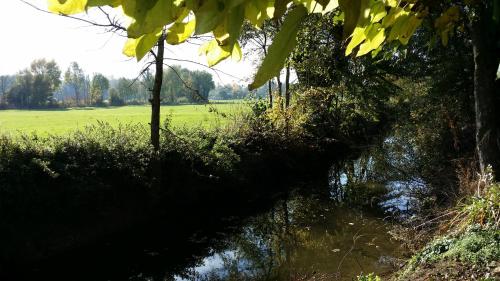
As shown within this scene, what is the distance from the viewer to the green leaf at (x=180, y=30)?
70 cm

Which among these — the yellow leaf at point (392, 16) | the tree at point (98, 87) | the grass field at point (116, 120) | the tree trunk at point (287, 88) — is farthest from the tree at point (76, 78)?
the yellow leaf at point (392, 16)

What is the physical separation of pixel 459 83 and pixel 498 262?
8175 mm

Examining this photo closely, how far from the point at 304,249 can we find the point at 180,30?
928cm

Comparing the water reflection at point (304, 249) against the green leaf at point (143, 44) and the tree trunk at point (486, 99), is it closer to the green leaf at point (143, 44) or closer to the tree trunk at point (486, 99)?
the tree trunk at point (486, 99)

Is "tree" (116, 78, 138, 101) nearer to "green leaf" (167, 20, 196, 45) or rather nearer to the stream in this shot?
the stream

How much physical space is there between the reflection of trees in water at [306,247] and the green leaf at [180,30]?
6979mm

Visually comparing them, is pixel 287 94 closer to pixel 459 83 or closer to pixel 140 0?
pixel 459 83

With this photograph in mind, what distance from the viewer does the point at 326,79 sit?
17.9 m

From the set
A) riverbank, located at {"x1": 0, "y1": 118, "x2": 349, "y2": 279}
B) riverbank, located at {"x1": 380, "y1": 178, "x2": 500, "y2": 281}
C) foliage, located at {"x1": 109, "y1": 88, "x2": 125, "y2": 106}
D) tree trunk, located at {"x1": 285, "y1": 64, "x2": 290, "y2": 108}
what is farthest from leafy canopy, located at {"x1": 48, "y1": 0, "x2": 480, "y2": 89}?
foliage, located at {"x1": 109, "y1": 88, "x2": 125, "y2": 106}

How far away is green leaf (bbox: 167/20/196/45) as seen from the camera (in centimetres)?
70

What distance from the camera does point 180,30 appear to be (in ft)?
2.31

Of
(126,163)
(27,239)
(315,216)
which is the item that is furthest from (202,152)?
(27,239)

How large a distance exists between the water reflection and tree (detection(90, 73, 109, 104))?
68179 millimetres

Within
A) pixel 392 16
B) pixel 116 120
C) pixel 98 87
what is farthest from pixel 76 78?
pixel 392 16
